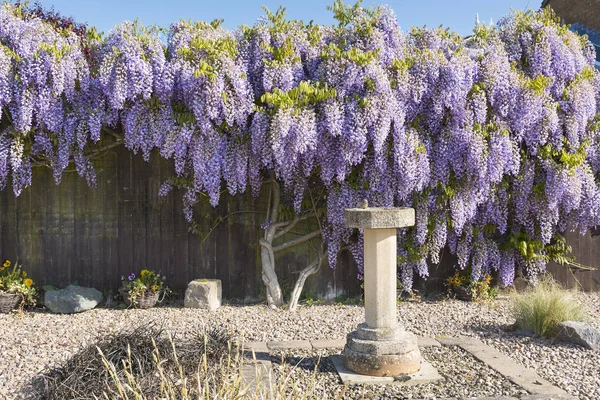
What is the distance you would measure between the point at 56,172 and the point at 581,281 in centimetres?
593

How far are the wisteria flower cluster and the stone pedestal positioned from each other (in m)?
1.75

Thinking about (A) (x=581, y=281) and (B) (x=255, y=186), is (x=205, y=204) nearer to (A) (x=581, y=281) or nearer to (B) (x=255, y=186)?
(B) (x=255, y=186)

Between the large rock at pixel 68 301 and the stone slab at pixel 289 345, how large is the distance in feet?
7.43

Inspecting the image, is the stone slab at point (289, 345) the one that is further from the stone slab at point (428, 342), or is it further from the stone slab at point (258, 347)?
the stone slab at point (428, 342)

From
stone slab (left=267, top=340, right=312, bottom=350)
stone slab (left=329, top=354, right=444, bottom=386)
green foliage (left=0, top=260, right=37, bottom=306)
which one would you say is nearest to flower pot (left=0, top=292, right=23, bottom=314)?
green foliage (left=0, top=260, right=37, bottom=306)

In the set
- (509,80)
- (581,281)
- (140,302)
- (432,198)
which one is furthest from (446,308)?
(140,302)

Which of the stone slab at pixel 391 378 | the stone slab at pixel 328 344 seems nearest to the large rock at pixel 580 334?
the stone slab at pixel 391 378

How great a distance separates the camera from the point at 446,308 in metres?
5.80

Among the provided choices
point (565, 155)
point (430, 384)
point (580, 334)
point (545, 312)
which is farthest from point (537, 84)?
point (430, 384)

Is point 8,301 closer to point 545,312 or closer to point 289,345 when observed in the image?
point 289,345

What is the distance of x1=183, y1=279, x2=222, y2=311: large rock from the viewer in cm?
570

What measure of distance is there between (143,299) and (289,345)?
81.3 inches

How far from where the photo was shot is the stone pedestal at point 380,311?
3662 mm

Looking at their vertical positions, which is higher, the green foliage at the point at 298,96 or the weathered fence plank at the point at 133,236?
the green foliage at the point at 298,96
